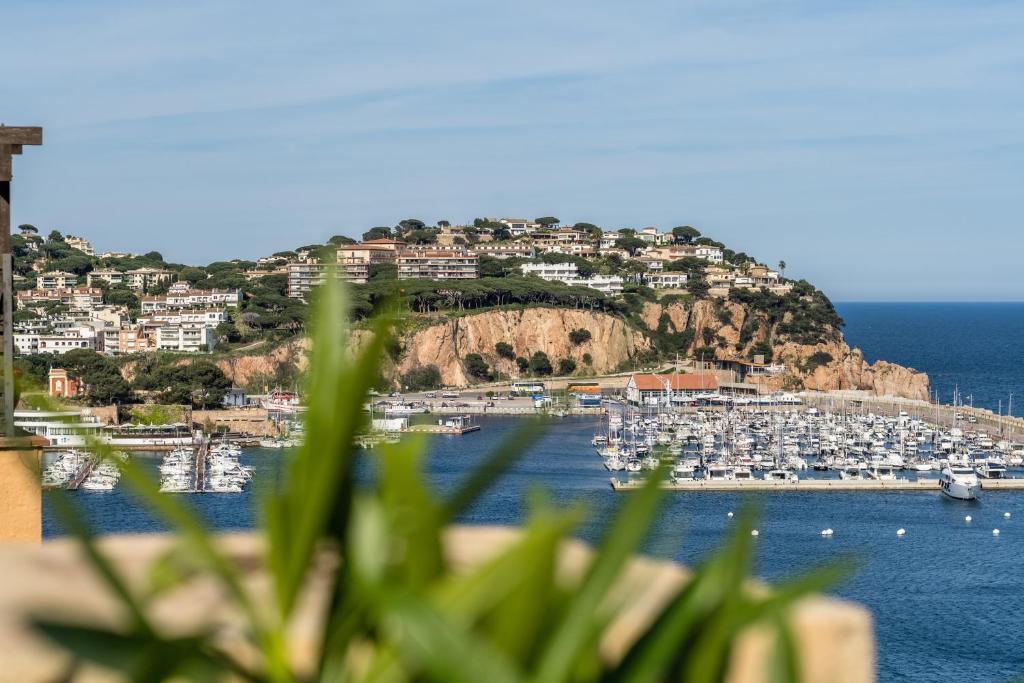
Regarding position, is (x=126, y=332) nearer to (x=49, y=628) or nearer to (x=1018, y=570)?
(x=1018, y=570)

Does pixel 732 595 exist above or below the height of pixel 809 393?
above

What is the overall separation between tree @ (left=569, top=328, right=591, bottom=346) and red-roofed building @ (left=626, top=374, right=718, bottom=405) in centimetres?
517

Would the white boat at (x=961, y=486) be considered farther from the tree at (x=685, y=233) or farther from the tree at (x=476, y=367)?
the tree at (x=685, y=233)

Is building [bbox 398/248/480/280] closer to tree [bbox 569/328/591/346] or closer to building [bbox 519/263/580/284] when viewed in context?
building [bbox 519/263/580/284]

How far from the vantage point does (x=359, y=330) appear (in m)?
0.53

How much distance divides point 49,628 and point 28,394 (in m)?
0.17

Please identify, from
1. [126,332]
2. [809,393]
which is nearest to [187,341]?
[126,332]

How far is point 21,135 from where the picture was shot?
2.12 meters

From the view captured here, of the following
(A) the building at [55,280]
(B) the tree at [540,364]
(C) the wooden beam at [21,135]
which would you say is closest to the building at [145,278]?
(A) the building at [55,280]

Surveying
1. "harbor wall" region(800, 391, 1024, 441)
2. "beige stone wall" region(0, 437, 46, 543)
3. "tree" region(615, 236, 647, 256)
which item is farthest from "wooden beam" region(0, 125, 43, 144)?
"tree" region(615, 236, 647, 256)

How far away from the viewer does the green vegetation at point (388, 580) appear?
49 cm

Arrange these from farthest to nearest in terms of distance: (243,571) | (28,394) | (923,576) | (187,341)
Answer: (187,341) < (923,576) < (243,571) < (28,394)

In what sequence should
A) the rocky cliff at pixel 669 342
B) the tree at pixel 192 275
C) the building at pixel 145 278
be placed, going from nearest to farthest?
the rocky cliff at pixel 669 342 → the tree at pixel 192 275 → the building at pixel 145 278

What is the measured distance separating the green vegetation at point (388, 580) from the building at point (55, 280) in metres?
62.0
